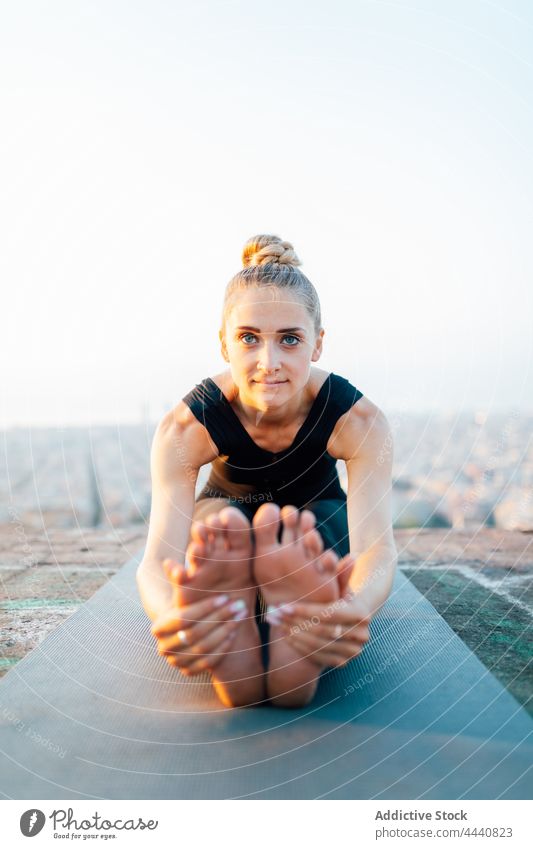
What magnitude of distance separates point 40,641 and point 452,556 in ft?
5.09

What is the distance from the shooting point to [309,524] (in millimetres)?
1005

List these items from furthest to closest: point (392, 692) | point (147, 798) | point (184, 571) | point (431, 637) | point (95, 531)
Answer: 1. point (95, 531)
2. point (431, 637)
3. point (392, 692)
4. point (184, 571)
5. point (147, 798)

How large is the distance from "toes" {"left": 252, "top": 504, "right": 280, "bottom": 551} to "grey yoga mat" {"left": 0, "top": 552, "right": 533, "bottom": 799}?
0.32 metres

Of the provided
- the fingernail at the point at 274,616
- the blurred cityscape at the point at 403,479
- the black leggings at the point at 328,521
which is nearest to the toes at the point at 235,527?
the fingernail at the point at 274,616

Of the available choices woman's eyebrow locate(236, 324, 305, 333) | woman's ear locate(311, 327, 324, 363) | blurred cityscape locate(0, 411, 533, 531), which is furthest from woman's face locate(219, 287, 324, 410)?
blurred cityscape locate(0, 411, 533, 531)

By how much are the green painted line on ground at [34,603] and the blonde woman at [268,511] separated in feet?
1.81

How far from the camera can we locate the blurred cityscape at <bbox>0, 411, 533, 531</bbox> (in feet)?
9.00

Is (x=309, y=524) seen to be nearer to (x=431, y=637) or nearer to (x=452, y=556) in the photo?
(x=431, y=637)

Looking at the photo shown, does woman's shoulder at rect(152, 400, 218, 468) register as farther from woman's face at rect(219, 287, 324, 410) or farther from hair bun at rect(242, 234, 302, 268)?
hair bun at rect(242, 234, 302, 268)

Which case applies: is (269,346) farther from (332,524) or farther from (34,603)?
(34,603)

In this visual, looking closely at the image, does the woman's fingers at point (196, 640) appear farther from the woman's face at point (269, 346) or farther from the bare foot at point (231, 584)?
the woman's face at point (269, 346)

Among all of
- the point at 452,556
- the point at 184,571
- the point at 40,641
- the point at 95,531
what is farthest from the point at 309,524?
the point at 95,531

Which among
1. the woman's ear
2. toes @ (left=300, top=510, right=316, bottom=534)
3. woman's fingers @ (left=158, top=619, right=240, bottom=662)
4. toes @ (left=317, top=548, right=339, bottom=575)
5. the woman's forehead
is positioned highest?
the woman's forehead

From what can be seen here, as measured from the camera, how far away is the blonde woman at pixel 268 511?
103 cm
